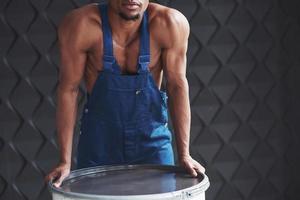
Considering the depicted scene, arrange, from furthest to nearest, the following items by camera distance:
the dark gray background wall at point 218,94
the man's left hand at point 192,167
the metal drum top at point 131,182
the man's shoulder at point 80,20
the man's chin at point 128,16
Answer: the dark gray background wall at point 218,94, the man's shoulder at point 80,20, the man's chin at point 128,16, the man's left hand at point 192,167, the metal drum top at point 131,182

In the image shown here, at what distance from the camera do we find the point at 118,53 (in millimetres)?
2764

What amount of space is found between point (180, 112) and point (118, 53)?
379mm

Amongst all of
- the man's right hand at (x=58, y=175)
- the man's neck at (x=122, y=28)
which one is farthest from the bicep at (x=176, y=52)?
the man's right hand at (x=58, y=175)

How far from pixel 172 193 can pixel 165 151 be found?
887 mm

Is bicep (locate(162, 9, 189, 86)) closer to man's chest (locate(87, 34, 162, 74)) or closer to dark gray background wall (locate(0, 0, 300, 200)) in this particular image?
man's chest (locate(87, 34, 162, 74))

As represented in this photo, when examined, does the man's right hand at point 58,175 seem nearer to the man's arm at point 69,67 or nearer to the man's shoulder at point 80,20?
the man's arm at point 69,67

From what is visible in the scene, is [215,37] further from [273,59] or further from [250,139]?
[250,139]

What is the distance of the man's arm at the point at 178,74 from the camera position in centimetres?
274

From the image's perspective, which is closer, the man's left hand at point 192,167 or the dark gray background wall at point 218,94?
the man's left hand at point 192,167

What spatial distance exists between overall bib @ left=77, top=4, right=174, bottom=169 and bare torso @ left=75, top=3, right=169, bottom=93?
0.03 meters

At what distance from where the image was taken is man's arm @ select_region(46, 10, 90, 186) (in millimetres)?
2664

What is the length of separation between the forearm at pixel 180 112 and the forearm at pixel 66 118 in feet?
1.45

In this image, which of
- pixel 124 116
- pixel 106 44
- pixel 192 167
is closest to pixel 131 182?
pixel 192 167

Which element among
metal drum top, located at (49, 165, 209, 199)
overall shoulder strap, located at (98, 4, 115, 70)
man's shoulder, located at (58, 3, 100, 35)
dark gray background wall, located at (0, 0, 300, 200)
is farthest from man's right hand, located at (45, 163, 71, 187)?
dark gray background wall, located at (0, 0, 300, 200)
